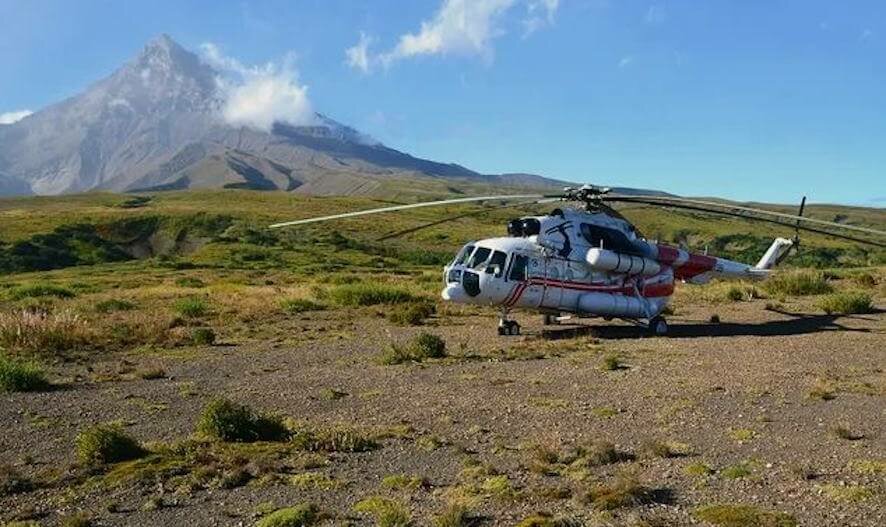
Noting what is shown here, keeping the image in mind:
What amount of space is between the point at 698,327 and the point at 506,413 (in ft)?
49.3

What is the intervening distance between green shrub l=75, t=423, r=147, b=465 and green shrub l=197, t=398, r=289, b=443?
1159 mm

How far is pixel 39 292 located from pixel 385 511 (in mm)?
37834

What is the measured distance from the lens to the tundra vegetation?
8273 mm

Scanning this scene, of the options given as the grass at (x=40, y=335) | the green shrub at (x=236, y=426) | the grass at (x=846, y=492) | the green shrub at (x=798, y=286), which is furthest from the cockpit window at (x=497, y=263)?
the green shrub at (x=798, y=286)

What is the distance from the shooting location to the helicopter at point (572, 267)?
22.5 m

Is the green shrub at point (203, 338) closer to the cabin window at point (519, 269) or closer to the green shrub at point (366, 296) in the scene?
the cabin window at point (519, 269)

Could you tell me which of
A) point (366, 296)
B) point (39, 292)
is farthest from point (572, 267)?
point (39, 292)

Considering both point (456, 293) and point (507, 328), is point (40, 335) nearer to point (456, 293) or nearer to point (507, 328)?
point (456, 293)

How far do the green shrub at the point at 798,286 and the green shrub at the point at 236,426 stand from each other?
30049 mm

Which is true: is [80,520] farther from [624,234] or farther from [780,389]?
[624,234]

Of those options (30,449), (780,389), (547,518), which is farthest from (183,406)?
(780,389)

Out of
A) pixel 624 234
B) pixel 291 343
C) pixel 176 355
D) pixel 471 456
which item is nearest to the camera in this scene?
pixel 471 456

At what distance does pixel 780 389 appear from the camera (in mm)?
14273

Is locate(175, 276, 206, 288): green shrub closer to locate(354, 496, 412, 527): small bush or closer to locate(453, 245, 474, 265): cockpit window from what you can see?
locate(453, 245, 474, 265): cockpit window
